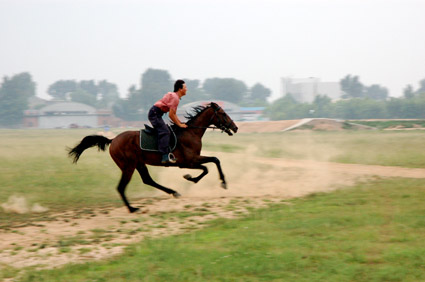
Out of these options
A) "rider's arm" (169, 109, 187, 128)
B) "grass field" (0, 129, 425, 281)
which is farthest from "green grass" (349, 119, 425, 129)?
"rider's arm" (169, 109, 187, 128)

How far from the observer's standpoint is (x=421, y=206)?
12352 mm

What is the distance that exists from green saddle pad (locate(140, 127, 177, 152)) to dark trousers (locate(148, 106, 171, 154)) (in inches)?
7.8

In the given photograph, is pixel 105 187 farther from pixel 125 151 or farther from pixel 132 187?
pixel 125 151

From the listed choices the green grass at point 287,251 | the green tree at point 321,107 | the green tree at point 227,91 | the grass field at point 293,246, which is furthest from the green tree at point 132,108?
the green grass at point 287,251

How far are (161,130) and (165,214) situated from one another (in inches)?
89.9

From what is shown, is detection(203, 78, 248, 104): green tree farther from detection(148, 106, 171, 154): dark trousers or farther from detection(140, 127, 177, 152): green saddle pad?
detection(148, 106, 171, 154): dark trousers

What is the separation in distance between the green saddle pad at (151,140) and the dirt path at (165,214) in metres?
1.53

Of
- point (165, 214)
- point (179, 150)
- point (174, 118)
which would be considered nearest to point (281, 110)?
point (179, 150)

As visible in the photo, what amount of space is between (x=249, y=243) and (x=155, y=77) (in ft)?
534

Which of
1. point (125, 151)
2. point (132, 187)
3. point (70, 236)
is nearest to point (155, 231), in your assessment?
point (70, 236)

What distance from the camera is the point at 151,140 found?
13852mm

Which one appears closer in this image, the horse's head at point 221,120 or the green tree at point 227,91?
the horse's head at point 221,120

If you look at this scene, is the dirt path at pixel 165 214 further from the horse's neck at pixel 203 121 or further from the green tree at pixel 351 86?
the green tree at pixel 351 86

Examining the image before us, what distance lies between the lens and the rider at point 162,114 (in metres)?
13.5
